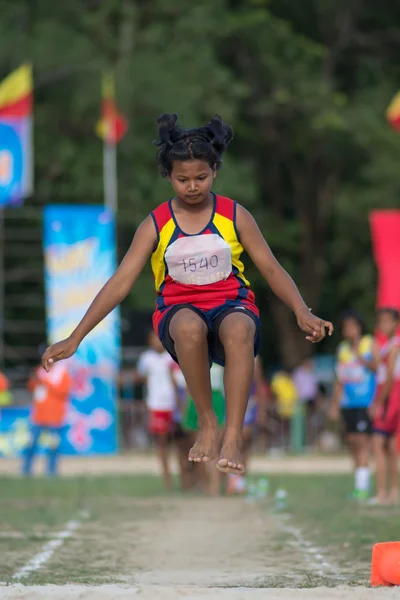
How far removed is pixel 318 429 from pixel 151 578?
20665 mm

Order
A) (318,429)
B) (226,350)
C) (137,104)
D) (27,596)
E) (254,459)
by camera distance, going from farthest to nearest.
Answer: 1. (137,104)
2. (318,429)
3. (254,459)
4. (226,350)
5. (27,596)

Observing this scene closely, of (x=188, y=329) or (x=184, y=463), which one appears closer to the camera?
(x=188, y=329)

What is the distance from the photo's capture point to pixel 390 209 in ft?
109

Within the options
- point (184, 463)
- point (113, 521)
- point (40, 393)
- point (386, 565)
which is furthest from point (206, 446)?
point (40, 393)

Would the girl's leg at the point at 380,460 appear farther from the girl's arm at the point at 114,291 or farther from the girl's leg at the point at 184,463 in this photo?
the girl's arm at the point at 114,291

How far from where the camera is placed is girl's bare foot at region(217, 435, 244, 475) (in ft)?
22.8

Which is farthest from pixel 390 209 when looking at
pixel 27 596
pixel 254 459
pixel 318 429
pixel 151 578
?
pixel 27 596

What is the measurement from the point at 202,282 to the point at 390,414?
7135 mm

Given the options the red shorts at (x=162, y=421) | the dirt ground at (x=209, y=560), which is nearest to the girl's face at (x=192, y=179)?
the dirt ground at (x=209, y=560)

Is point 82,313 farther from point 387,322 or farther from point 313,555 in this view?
point 313,555

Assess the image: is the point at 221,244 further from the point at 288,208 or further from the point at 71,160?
the point at 288,208

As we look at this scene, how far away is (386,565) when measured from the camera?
266 inches

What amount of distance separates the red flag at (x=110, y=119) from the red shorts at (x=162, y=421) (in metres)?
14.4

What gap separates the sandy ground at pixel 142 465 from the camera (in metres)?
21.4
